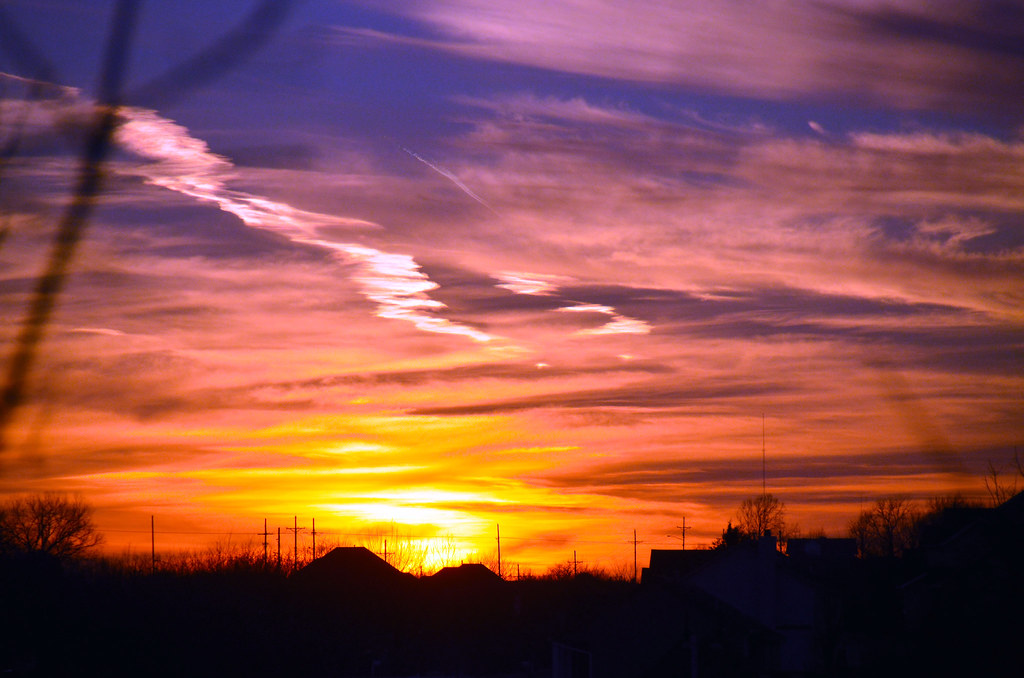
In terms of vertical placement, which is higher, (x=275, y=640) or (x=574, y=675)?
(x=574, y=675)

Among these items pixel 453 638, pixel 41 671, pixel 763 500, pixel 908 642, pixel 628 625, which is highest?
pixel 908 642

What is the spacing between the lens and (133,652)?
53.0 metres

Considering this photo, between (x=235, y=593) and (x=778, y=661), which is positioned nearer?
(x=778, y=661)

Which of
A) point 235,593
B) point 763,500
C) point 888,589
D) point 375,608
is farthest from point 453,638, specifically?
point 888,589

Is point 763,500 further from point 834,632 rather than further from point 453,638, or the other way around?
point 834,632

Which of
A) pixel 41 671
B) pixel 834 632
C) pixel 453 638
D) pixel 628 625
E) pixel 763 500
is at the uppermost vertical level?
pixel 834 632

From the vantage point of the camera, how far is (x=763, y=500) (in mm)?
103250

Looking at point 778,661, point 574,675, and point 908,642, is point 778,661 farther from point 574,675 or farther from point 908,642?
point 908,642

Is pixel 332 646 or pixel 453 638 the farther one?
pixel 453 638

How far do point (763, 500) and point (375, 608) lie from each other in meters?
40.2

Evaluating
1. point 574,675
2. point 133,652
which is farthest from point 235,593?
point 574,675

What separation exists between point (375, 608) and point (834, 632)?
199 feet

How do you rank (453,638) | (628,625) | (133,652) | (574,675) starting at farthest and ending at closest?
(453,638), (133,652), (574,675), (628,625)

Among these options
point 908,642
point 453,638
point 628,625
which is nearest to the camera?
point 908,642
